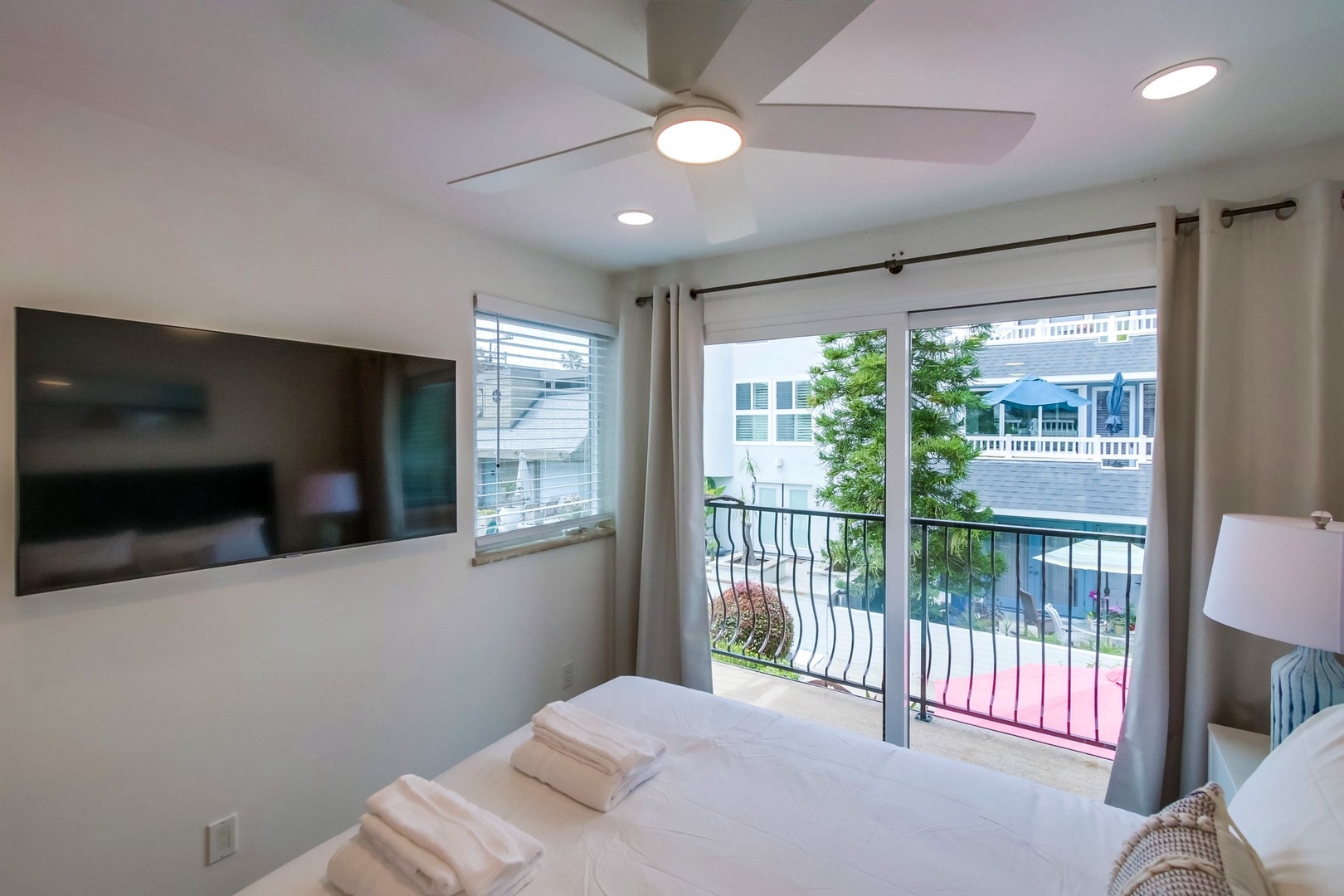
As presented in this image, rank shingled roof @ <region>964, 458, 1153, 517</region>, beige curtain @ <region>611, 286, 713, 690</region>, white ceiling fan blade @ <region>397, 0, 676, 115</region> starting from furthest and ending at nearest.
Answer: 1. beige curtain @ <region>611, 286, 713, 690</region>
2. shingled roof @ <region>964, 458, 1153, 517</region>
3. white ceiling fan blade @ <region>397, 0, 676, 115</region>

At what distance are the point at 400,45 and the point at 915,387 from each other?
229cm

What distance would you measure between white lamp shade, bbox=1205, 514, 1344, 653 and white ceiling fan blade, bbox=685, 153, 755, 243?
4.95 ft

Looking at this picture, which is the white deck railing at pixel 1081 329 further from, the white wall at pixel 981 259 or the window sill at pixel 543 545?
the window sill at pixel 543 545

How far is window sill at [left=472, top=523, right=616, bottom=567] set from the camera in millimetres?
2670

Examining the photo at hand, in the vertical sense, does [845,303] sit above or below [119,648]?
above

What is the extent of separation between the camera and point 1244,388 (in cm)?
192

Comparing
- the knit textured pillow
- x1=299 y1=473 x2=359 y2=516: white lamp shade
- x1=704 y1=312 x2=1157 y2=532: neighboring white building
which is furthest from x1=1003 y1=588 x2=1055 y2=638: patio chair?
x1=299 y1=473 x2=359 y2=516: white lamp shade

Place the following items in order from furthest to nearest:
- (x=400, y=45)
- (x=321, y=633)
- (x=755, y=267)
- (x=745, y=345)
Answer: (x=745, y=345) < (x=755, y=267) < (x=321, y=633) < (x=400, y=45)

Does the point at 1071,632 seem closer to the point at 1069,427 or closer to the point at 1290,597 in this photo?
the point at 1069,427

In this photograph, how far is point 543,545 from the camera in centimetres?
293

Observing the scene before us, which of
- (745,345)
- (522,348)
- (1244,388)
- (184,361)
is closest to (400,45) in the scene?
(184,361)

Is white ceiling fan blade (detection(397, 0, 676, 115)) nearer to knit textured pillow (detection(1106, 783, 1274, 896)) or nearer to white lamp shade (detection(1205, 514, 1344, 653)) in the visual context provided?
knit textured pillow (detection(1106, 783, 1274, 896))

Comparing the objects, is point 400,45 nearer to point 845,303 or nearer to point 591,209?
point 591,209

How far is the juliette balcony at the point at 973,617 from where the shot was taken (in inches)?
108
